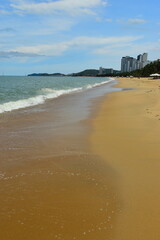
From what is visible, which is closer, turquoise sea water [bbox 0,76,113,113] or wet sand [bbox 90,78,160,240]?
wet sand [bbox 90,78,160,240]

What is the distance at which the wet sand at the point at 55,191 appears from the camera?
3.46m

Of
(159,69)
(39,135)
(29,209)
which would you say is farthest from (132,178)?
(159,69)

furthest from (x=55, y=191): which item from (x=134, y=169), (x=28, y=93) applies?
(x=28, y=93)

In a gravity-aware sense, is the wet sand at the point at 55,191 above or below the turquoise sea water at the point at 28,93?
below

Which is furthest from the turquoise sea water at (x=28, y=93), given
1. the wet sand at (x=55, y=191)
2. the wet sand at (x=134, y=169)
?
the wet sand at (x=55, y=191)

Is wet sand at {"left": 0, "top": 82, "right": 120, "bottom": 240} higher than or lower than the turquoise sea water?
lower

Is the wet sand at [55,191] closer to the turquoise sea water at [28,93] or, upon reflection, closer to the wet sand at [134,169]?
the wet sand at [134,169]

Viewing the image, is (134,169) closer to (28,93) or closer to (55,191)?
(55,191)

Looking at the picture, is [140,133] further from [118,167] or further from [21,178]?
[21,178]

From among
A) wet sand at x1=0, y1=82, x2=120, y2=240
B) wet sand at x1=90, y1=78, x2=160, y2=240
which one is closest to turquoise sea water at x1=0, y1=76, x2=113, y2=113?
wet sand at x1=90, y1=78, x2=160, y2=240

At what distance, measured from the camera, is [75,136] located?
8625 millimetres

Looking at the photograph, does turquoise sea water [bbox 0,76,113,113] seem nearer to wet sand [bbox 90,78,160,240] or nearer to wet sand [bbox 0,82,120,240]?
wet sand [bbox 90,78,160,240]

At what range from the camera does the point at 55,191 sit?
4.56 metres

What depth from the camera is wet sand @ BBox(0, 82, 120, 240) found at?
346 cm
